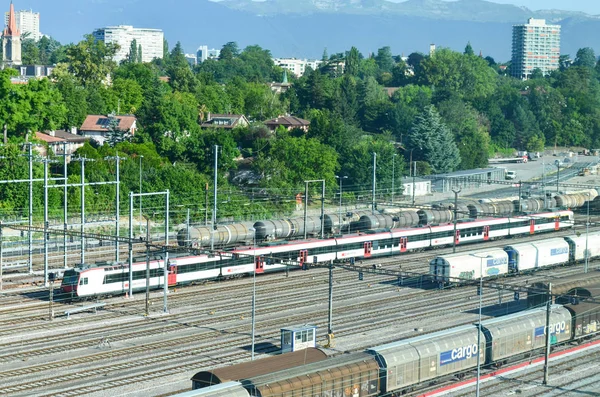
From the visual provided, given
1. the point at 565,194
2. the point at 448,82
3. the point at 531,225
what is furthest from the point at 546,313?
the point at 448,82

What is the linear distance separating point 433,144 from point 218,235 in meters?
47.2

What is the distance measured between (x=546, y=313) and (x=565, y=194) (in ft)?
141

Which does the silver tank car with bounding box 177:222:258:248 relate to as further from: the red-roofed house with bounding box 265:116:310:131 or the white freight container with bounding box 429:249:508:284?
the red-roofed house with bounding box 265:116:310:131

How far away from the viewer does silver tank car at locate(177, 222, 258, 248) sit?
5119 cm

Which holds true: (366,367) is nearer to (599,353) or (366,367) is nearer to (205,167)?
(599,353)

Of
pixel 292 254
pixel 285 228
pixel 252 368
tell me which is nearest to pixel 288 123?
pixel 285 228

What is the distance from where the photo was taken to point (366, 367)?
2730cm

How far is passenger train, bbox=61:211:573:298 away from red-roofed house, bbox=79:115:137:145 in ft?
126

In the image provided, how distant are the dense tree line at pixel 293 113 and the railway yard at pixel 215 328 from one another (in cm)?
1777

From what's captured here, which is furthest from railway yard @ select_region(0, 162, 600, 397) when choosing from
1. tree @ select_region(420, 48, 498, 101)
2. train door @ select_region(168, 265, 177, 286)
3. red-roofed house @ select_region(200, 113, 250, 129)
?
tree @ select_region(420, 48, 498, 101)

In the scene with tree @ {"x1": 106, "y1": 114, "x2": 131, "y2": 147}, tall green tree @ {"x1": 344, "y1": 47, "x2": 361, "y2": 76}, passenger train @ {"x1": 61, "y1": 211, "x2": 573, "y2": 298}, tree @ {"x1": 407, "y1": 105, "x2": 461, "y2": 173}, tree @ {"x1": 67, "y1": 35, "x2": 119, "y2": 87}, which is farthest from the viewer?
tall green tree @ {"x1": 344, "y1": 47, "x2": 361, "y2": 76}

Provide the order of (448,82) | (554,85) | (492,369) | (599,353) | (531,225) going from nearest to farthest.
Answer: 1. (492,369)
2. (599,353)
3. (531,225)
4. (448,82)
5. (554,85)

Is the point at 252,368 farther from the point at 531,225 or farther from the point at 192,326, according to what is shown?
the point at 531,225

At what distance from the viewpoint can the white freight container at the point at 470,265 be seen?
45.5m
